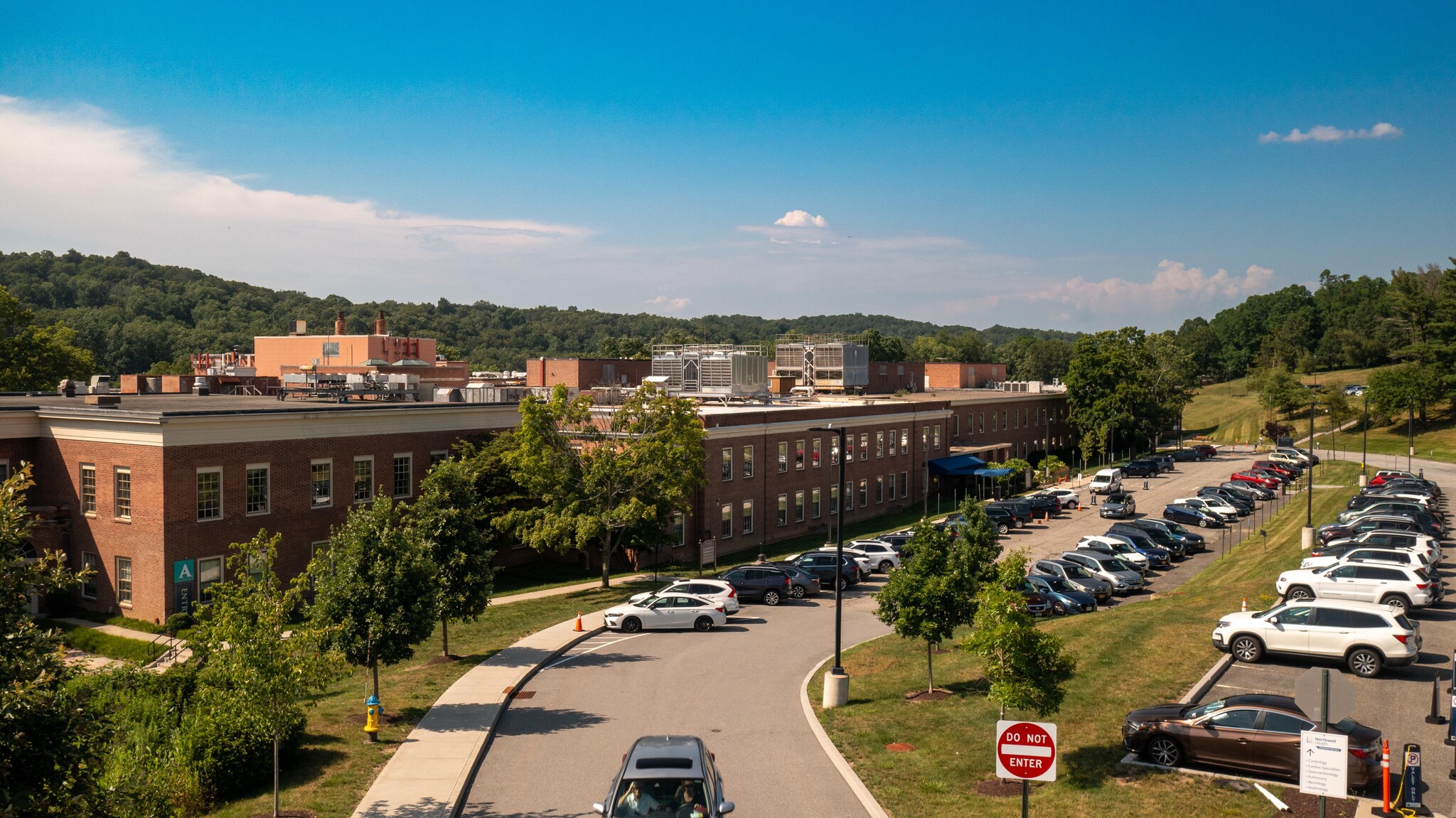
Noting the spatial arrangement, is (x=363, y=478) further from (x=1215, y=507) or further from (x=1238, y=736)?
(x=1215, y=507)

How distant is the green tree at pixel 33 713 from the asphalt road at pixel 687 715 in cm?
869

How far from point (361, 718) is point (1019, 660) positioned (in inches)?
623

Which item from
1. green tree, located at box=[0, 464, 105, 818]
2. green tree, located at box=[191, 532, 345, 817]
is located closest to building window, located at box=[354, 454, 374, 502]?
green tree, located at box=[191, 532, 345, 817]

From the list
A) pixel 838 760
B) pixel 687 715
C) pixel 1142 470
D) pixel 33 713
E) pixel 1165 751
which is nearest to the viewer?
pixel 33 713

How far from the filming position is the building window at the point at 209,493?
39438 millimetres

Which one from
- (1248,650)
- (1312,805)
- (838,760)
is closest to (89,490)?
(838,760)

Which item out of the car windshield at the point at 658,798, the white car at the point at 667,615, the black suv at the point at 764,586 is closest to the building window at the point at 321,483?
the white car at the point at 667,615

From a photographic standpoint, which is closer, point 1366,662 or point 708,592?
point 1366,662

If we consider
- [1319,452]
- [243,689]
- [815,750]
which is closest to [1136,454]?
[1319,452]

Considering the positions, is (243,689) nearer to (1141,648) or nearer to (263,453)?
(1141,648)

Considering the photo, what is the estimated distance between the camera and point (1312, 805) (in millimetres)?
17672

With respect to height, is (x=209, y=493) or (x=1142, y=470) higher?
(x=209, y=493)

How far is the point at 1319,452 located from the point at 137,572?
93.5 m

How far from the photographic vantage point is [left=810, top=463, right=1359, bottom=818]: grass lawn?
18.6 meters
